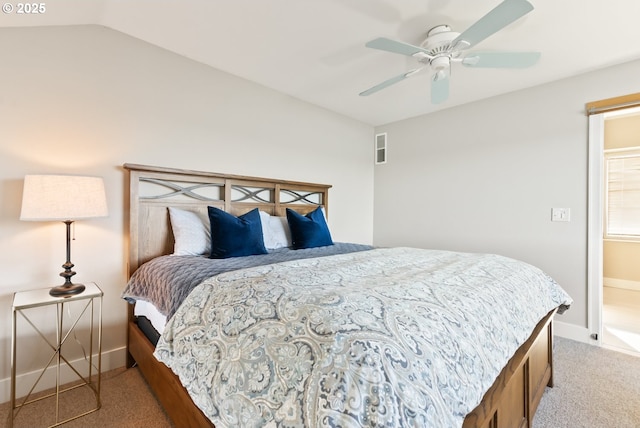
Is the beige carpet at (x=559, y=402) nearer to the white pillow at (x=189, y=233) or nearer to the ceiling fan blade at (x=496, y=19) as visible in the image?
the white pillow at (x=189, y=233)

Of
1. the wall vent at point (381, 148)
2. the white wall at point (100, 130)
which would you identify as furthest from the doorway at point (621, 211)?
the white wall at point (100, 130)

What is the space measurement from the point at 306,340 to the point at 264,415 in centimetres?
22

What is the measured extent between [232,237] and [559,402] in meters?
2.42

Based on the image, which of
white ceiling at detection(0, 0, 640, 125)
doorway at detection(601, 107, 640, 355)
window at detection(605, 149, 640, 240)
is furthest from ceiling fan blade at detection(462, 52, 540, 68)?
window at detection(605, 149, 640, 240)

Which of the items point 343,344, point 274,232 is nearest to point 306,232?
point 274,232

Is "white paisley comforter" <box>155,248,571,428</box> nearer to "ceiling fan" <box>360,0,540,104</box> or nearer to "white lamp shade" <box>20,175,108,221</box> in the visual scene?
"white lamp shade" <box>20,175,108,221</box>

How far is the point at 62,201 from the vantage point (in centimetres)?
163

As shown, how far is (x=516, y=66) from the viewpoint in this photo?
193cm

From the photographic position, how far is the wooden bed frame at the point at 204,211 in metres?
1.19

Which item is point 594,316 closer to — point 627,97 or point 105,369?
point 627,97

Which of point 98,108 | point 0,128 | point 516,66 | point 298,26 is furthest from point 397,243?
point 0,128

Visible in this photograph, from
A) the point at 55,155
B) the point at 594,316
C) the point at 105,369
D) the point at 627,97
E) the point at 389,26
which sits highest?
the point at 389,26

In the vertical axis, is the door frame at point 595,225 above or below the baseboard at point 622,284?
above

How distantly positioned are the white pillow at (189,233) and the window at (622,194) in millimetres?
5750
